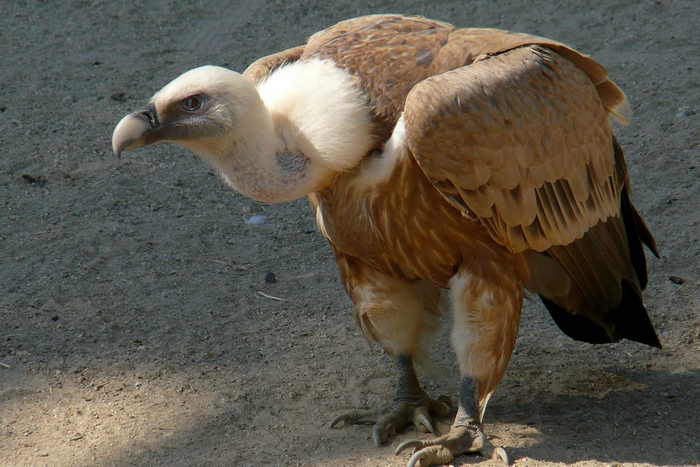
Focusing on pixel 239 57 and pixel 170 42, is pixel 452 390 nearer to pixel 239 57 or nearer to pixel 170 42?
pixel 239 57

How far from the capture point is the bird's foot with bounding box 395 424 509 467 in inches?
134

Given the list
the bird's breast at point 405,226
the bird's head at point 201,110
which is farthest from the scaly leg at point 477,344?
the bird's head at point 201,110

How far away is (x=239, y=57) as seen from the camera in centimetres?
700

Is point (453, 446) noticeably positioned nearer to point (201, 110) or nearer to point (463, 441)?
point (463, 441)

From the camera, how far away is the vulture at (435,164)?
3.08m

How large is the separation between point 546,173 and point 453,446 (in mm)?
1076

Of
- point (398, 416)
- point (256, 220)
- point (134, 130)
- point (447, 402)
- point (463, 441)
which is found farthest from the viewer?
point (256, 220)

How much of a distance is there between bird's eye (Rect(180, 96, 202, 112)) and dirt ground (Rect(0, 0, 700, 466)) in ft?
4.36

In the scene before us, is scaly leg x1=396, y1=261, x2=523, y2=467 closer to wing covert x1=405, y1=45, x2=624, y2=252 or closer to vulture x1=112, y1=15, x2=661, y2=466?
vulture x1=112, y1=15, x2=661, y2=466

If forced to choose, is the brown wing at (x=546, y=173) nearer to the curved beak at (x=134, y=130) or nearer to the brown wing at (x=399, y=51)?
the brown wing at (x=399, y=51)

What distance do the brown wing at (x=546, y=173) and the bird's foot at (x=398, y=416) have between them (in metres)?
0.65

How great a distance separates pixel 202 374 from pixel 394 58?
1.72m

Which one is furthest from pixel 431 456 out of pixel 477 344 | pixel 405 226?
pixel 405 226

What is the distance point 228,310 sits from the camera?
4.59 metres
